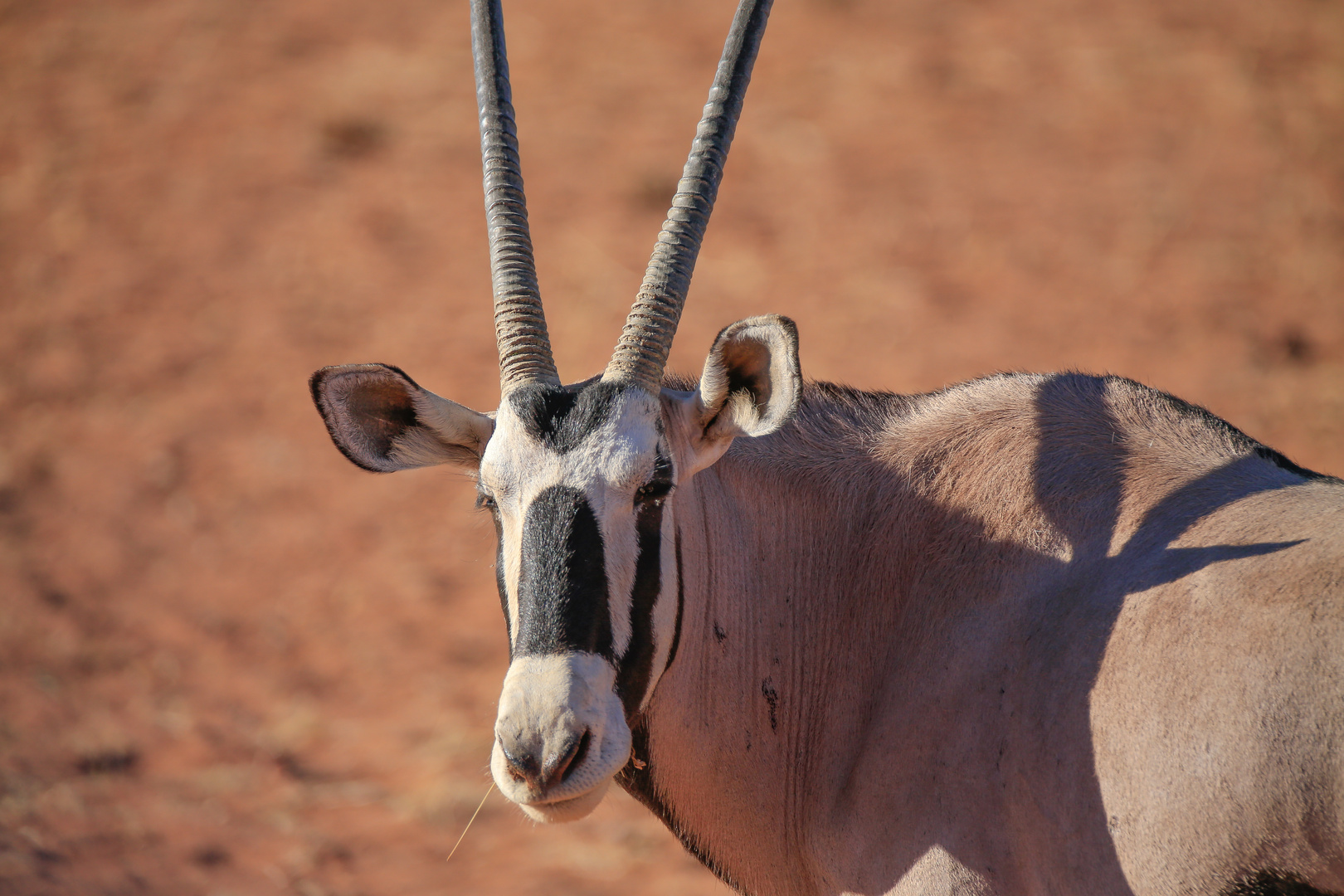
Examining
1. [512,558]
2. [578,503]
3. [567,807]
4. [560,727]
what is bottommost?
[567,807]

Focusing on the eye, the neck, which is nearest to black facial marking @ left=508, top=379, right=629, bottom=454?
the eye

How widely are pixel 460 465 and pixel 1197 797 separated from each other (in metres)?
2.61

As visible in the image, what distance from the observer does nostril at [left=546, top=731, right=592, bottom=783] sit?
2979 millimetres

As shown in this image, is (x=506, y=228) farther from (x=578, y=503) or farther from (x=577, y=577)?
(x=577, y=577)

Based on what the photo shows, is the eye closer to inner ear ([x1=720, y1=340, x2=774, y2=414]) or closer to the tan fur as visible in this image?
the tan fur

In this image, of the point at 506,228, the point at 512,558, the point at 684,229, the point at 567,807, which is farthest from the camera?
the point at 506,228

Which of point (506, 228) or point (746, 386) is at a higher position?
point (506, 228)

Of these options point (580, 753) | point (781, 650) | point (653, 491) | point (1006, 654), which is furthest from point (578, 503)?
point (1006, 654)

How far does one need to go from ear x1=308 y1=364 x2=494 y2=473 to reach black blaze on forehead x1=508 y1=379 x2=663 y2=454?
11.3 inches

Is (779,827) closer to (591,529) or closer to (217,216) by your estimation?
(591,529)

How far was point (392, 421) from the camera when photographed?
12.8 ft

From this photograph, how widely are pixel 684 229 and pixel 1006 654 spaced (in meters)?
1.81

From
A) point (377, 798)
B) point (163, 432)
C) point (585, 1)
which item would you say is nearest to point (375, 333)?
point (163, 432)

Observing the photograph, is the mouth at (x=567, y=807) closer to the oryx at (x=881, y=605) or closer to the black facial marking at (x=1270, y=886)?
the oryx at (x=881, y=605)
